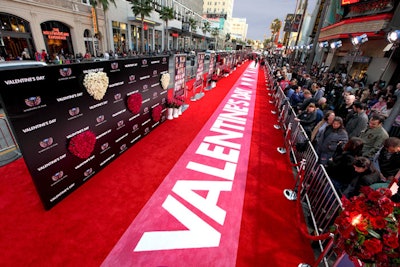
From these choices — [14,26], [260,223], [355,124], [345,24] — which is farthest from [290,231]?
[14,26]

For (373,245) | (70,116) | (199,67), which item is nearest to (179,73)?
(199,67)

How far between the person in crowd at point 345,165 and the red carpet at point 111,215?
1276 millimetres

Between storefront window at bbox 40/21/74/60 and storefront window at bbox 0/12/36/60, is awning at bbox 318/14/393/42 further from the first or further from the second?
storefront window at bbox 0/12/36/60

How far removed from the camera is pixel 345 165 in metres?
3.96

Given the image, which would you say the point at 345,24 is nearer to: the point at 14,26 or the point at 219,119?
the point at 219,119

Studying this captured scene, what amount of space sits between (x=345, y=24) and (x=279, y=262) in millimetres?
23665

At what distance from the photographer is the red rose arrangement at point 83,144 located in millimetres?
4370

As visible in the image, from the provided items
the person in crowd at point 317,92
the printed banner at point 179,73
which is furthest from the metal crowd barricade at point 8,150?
the person in crowd at point 317,92

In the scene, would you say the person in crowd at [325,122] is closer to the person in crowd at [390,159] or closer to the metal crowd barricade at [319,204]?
the metal crowd barricade at [319,204]

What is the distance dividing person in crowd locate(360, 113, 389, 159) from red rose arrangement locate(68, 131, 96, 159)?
7.15m

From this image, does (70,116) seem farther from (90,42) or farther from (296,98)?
(90,42)

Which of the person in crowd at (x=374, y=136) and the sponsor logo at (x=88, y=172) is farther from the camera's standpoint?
the sponsor logo at (x=88, y=172)

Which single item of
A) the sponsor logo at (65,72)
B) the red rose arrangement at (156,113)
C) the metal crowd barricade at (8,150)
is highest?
the sponsor logo at (65,72)

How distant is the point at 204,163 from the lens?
20.3 ft
